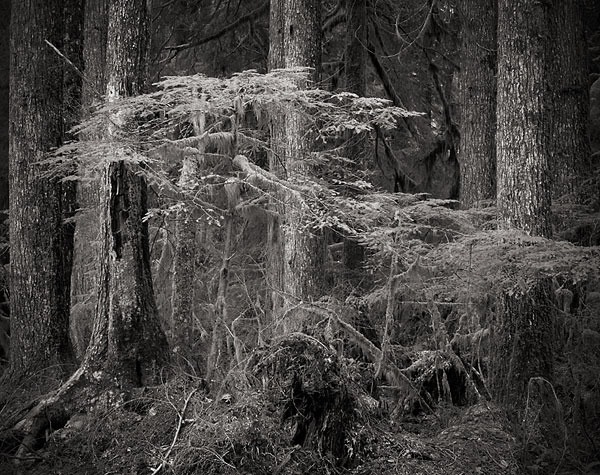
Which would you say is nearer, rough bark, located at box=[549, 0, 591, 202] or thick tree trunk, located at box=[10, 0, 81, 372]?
thick tree trunk, located at box=[10, 0, 81, 372]

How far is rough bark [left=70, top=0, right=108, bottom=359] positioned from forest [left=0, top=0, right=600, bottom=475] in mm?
53

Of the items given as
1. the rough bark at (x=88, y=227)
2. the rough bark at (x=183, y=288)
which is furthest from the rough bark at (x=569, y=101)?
the rough bark at (x=88, y=227)

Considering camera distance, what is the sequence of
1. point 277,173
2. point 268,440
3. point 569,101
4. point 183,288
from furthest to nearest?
point 569,101 < point 277,173 < point 183,288 < point 268,440

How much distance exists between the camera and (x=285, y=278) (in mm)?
10211

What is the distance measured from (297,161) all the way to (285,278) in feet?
6.06

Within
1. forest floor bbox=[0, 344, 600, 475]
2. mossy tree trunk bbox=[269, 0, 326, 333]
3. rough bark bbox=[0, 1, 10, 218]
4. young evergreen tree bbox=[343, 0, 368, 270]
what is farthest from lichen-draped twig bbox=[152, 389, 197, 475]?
rough bark bbox=[0, 1, 10, 218]

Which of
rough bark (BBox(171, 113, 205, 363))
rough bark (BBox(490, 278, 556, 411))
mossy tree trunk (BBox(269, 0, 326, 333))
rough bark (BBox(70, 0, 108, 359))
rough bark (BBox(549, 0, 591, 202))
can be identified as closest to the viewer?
rough bark (BBox(490, 278, 556, 411))

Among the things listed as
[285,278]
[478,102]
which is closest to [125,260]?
[285,278]

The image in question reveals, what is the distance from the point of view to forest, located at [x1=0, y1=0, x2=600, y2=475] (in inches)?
257

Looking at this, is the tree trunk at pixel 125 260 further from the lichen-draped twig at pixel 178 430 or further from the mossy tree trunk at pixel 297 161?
the mossy tree trunk at pixel 297 161

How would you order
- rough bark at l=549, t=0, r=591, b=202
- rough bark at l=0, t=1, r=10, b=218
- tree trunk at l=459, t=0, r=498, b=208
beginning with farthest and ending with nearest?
rough bark at l=0, t=1, r=10, b=218 < tree trunk at l=459, t=0, r=498, b=208 < rough bark at l=549, t=0, r=591, b=202

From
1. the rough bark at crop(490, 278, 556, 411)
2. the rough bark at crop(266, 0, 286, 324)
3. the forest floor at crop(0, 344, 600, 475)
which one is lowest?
the forest floor at crop(0, 344, 600, 475)

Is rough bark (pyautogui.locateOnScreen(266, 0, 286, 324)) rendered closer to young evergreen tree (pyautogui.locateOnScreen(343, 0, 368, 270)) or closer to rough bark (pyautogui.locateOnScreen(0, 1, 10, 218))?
young evergreen tree (pyautogui.locateOnScreen(343, 0, 368, 270))

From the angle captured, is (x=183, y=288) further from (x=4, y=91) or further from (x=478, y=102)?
(x=4, y=91)
